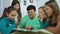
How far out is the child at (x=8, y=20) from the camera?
1.20 m

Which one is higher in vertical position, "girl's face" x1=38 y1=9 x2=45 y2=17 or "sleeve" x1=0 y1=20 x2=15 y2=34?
"girl's face" x1=38 y1=9 x2=45 y2=17

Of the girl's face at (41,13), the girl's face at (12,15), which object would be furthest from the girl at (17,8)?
the girl's face at (41,13)

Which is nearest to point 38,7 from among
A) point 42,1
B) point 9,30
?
point 42,1

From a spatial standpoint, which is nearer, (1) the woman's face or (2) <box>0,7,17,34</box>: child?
(1) the woman's face

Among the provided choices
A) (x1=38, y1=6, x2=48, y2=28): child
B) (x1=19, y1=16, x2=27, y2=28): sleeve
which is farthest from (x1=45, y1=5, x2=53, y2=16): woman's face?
(x1=19, y1=16, x2=27, y2=28): sleeve

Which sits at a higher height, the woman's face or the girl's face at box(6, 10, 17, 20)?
the woman's face

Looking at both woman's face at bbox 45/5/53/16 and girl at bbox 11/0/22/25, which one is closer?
woman's face at bbox 45/5/53/16

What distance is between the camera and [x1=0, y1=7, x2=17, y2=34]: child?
1198 millimetres

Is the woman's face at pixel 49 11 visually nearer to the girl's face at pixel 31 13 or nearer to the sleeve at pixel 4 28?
the girl's face at pixel 31 13

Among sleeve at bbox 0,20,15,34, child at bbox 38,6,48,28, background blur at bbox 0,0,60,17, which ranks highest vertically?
background blur at bbox 0,0,60,17

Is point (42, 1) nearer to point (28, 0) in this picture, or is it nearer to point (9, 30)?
point (28, 0)

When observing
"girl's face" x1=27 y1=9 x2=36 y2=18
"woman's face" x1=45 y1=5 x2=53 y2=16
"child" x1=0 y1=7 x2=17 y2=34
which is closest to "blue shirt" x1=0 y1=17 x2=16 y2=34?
"child" x1=0 y1=7 x2=17 y2=34

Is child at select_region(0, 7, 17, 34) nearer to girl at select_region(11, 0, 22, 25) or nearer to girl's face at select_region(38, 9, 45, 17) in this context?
girl at select_region(11, 0, 22, 25)

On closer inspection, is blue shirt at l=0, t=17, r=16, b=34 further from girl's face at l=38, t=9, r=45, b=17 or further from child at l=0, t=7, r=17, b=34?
girl's face at l=38, t=9, r=45, b=17
